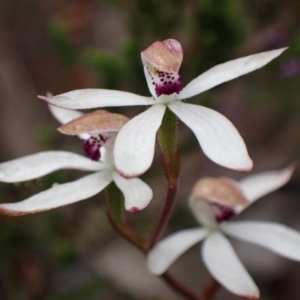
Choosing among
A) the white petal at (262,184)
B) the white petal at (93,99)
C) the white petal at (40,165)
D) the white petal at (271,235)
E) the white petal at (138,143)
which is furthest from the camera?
the white petal at (262,184)

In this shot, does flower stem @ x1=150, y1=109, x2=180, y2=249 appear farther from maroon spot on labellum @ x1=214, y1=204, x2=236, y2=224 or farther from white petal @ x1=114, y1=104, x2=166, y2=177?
maroon spot on labellum @ x1=214, y1=204, x2=236, y2=224

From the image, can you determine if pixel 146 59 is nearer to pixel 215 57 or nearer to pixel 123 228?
pixel 123 228

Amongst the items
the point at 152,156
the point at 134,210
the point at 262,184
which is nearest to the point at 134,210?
the point at 134,210

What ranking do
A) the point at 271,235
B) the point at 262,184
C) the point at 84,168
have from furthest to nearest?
the point at 262,184
the point at 271,235
the point at 84,168

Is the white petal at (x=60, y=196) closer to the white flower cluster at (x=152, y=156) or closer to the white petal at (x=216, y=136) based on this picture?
the white flower cluster at (x=152, y=156)

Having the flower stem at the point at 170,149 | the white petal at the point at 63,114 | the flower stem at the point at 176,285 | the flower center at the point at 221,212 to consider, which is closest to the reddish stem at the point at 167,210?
the flower stem at the point at 170,149

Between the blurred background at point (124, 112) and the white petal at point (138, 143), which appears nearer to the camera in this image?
the white petal at point (138, 143)

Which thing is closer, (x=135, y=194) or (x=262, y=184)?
(x=135, y=194)

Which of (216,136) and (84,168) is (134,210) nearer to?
(216,136)
